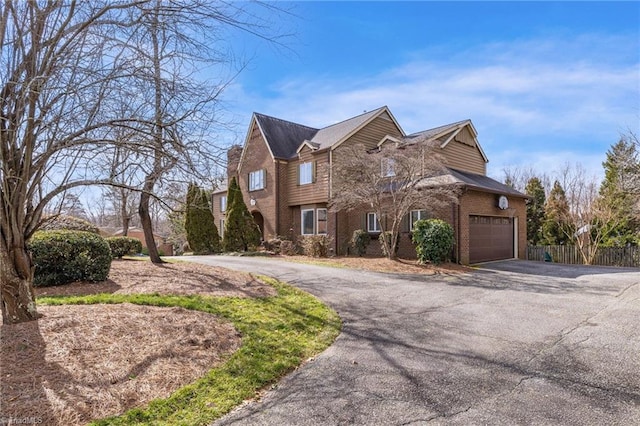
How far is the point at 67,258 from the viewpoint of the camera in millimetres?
7816

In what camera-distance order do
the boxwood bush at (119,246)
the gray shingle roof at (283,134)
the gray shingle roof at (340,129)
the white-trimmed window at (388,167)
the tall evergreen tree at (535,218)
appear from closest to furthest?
the boxwood bush at (119,246), the white-trimmed window at (388,167), the gray shingle roof at (340,129), the gray shingle roof at (283,134), the tall evergreen tree at (535,218)

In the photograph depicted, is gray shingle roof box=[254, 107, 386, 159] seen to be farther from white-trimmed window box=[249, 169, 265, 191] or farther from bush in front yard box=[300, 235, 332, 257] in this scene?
bush in front yard box=[300, 235, 332, 257]

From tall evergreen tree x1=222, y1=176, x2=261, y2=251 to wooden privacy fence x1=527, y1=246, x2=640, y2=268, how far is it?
1549cm

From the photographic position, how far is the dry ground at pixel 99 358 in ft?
10.4

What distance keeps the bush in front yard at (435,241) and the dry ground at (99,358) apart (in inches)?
386

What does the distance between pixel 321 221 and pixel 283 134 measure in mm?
7188

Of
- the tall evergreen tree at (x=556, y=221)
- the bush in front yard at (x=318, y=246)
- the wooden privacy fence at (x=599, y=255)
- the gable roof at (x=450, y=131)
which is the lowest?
the wooden privacy fence at (x=599, y=255)

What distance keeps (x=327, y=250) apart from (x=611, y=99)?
13.0 metres

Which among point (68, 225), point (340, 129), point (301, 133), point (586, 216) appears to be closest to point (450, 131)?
point (340, 129)

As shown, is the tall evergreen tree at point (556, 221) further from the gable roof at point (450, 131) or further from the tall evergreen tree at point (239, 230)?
the tall evergreen tree at point (239, 230)

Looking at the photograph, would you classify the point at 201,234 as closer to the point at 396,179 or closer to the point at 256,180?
the point at 256,180

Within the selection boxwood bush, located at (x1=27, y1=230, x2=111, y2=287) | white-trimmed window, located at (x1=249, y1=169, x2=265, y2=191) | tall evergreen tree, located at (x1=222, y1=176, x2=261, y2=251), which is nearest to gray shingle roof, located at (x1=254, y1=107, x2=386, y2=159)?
white-trimmed window, located at (x1=249, y1=169, x2=265, y2=191)

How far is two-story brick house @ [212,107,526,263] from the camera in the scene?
52.0 feet

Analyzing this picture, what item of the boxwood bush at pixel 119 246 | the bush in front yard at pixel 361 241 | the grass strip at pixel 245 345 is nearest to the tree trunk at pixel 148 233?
the boxwood bush at pixel 119 246
